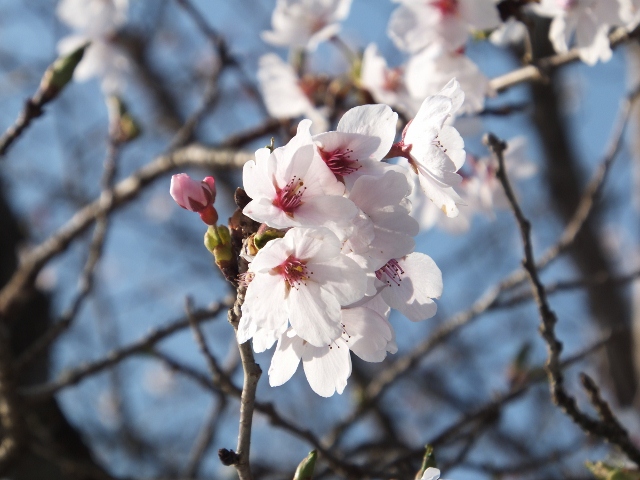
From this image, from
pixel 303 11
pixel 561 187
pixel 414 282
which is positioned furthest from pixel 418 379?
pixel 414 282

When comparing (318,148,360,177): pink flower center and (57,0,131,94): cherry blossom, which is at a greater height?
(57,0,131,94): cherry blossom

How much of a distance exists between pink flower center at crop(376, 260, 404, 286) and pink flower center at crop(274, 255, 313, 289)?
18 centimetres

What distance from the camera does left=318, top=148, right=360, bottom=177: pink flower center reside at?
3.31 feet

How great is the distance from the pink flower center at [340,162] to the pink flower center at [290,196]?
67 mm

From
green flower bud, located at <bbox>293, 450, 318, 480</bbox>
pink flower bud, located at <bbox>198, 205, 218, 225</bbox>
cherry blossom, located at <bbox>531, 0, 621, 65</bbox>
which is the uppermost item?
cherry blossom, located at <bbox>531, 0, 621, 65</bbox>

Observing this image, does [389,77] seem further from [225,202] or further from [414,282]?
[225,202]

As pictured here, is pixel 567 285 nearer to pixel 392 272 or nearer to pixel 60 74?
pixel 392 272

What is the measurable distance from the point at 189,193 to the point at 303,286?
235 mm

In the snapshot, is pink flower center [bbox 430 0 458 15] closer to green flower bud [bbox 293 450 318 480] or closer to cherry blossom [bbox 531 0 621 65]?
cherry blossom [bbox 531 0 621 65]

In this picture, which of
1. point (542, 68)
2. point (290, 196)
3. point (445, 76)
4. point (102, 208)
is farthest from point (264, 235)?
point (102, 208)

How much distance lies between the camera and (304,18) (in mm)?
2053

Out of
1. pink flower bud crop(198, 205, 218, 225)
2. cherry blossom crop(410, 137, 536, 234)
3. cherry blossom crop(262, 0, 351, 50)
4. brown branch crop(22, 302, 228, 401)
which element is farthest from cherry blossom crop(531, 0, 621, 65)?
brown branch crop(22, 302, 228, 401)

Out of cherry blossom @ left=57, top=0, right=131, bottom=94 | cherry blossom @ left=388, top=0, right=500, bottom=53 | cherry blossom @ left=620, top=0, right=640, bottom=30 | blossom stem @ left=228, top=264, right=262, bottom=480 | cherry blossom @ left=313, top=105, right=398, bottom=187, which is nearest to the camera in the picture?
blossom stem @ left=228, top=264, right=262, bottom=480

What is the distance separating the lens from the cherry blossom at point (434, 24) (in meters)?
1.56
